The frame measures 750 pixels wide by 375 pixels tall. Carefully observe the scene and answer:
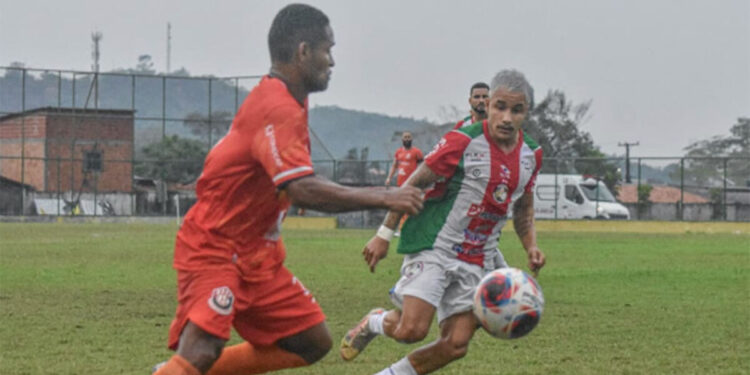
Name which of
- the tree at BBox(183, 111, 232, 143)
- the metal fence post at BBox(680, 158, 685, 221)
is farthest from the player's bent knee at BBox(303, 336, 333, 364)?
the tree at BBox(183, 111, 232, 143)

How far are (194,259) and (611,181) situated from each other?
1433 inches

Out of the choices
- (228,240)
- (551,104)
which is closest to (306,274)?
(228,240)

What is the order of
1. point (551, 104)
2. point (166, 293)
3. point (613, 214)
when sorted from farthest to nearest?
1. point (551, 104)
2. point (613, 214)
3. point (166, 293)

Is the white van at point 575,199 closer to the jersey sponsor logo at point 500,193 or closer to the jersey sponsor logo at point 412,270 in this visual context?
the jersey sponsor logo at point 500,193

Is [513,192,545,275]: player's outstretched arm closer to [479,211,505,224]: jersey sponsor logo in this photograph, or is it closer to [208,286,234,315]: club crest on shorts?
[479,211,505,224]: jersey sponsor logo

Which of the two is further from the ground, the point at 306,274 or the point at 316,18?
the point at 316,18

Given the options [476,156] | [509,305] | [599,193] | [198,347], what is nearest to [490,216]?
[476,156]

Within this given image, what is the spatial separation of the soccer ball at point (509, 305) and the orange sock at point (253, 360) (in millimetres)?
986

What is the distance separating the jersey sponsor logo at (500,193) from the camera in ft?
22.1

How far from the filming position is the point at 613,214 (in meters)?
39.4

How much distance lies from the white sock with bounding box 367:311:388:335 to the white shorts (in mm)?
392

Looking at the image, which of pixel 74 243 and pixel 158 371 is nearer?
pixel 158 371

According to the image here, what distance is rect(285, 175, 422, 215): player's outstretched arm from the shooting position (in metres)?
4.77

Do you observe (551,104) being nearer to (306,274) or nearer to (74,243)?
(74,243)
